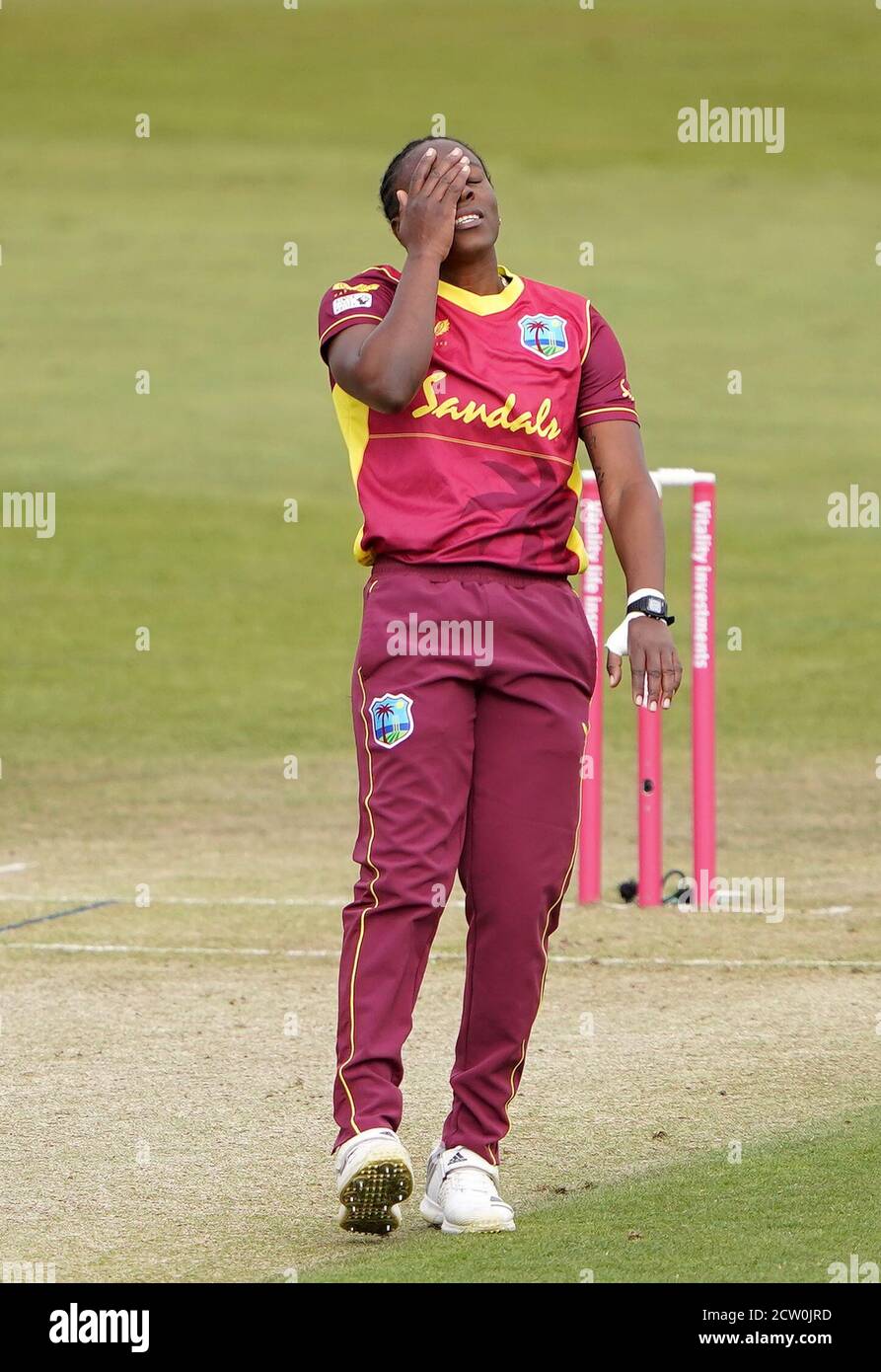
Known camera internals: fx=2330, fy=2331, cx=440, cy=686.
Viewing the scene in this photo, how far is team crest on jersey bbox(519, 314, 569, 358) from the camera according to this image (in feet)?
15.2

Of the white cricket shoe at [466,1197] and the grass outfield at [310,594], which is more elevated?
the grass outfield at [310,594]

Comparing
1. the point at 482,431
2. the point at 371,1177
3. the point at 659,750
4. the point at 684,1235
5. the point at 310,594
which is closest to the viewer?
the point at 371,1177

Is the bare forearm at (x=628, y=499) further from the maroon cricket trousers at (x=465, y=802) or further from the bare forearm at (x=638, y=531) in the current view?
the maroon cricket trousers at (x=465, y=802)

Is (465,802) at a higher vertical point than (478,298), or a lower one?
lower

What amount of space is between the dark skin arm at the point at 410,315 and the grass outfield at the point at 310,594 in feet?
5.41

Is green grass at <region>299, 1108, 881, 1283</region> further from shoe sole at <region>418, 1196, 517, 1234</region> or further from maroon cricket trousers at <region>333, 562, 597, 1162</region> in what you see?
maroon cricket trousers at <region>333, 562, 597, 1162</region>

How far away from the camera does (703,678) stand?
8.88 metres

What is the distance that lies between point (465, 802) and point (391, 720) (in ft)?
0.72

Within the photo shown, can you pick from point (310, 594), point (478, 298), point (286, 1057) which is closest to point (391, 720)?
point (478, 298)

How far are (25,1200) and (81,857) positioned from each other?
5.91 m

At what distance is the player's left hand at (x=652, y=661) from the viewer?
4.54 m

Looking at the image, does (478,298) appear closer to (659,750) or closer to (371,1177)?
(371,1177)

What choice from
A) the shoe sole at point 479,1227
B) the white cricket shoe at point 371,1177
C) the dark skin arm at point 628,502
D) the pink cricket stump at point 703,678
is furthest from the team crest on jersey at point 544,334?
the pink cricket stump at point 703,678
